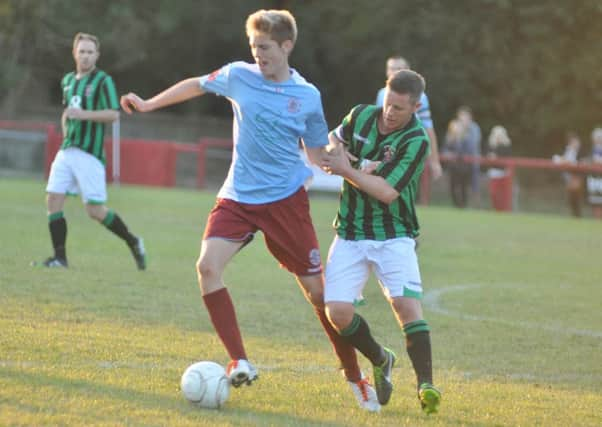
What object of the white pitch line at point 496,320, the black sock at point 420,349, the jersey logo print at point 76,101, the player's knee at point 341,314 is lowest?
the white pitch line at point 496,320

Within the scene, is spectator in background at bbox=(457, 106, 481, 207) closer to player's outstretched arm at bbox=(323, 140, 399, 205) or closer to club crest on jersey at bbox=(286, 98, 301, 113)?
club crest on jersey at bbox=(286, 98, 301, 113)

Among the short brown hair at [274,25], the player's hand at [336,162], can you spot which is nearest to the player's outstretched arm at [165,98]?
the short brown hair at [274,25]

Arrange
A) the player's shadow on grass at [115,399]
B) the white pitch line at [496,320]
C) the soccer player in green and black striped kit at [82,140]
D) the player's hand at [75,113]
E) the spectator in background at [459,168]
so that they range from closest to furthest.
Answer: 1. the player's shadow on grass at [115,399]
2. the white pitch line at [496,320]
3. the player's hand at [75,113]
4. the soccer player in green and black striped kit at [82,140]
5. the spectator in background at [459,168]

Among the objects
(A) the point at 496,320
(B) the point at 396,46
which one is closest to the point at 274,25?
(A) the point at 496,320

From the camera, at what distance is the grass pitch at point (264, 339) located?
17.4ft

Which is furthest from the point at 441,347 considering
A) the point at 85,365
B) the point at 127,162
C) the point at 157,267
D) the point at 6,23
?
the point at 6,23

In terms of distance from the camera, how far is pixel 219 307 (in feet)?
18.6

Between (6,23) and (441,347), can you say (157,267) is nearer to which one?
(441,347)

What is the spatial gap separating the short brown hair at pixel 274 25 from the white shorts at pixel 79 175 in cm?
457

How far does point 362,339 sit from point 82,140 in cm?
497

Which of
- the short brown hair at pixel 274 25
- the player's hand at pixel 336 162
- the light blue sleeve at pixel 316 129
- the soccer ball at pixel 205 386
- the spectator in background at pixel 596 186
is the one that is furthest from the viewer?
the spectator in background at pixel 596 186

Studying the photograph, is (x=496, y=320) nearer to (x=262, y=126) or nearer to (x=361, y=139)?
(x=361, y=139)

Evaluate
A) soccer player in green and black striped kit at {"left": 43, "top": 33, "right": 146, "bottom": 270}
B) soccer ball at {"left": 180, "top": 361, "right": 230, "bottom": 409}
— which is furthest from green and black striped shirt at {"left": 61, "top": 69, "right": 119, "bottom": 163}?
soccer ball at {"left": 180, "top": 361, "right": 230, "bottom": 409}

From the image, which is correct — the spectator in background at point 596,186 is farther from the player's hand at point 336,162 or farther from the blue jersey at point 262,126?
the player's hand at point 336,162
